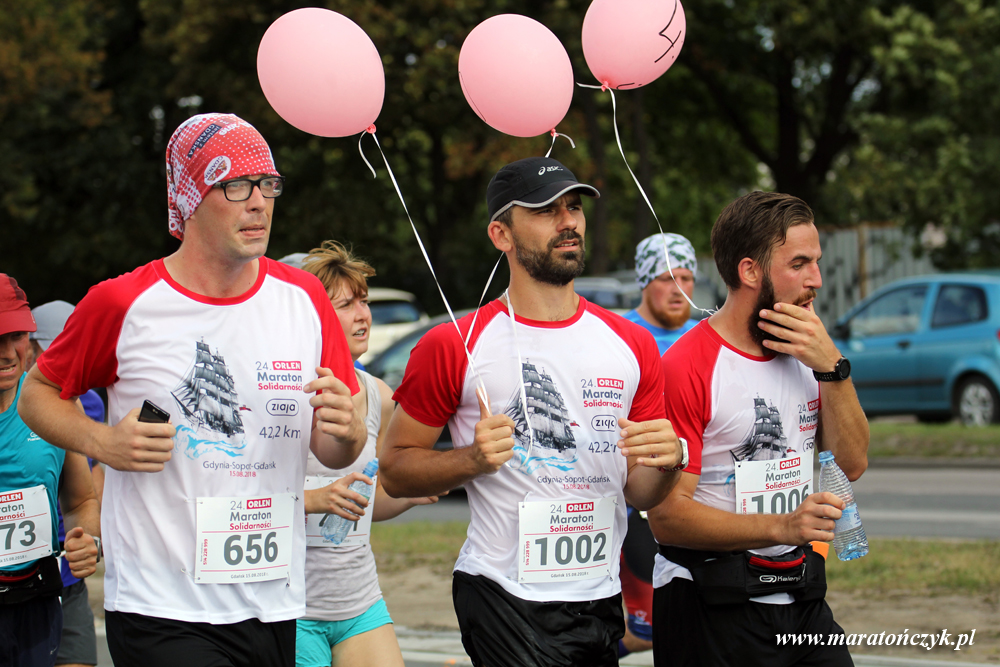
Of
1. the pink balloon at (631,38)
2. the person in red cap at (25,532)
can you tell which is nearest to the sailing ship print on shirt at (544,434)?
the pink balloon at (631,38)

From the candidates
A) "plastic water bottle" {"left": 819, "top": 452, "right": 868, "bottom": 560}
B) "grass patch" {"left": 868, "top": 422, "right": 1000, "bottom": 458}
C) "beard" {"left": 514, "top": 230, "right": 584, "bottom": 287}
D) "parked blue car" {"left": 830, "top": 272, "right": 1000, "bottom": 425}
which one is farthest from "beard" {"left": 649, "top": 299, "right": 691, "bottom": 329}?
"parked blue car" {"left": 830, "top": 272, "right": 1000, "bottom": 425}

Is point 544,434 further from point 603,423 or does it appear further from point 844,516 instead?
point 844,516

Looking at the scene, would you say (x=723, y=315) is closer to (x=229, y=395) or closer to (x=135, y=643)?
(x=229, y=395)

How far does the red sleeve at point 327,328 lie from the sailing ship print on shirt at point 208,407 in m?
0.31

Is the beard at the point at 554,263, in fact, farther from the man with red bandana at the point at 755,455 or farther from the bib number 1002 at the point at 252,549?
the bib number 1002 at the point at 252,549

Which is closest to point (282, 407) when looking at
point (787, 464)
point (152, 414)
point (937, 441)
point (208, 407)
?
point (208, 407)

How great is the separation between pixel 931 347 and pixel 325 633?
11.6m

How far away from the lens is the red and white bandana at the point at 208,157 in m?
3.19

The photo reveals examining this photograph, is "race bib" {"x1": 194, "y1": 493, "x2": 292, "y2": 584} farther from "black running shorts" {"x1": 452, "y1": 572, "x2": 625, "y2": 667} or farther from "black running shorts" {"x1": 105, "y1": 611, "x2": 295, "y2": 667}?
"black running shorts" {"x1": 452, "y1": 572, "x2": 625, "y2": 667}

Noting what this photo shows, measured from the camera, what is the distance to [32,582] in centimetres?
415

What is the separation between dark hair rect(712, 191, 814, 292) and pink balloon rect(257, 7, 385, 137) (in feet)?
4.24

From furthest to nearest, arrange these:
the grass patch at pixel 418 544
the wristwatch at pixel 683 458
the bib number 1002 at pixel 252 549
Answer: the grass patch at pixel 418 544, the wristwatch at pixel 683 458, the bib number 1002 at pixel 252 549

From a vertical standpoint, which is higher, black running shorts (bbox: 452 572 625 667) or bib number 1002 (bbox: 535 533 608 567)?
bib number 1002 (bbox: 535 533 608 567)

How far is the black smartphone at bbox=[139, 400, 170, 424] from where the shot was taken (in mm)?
3008
